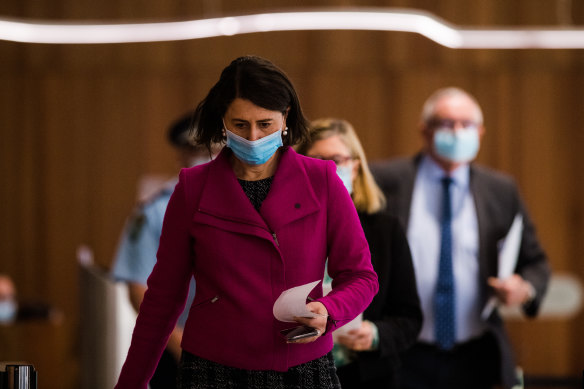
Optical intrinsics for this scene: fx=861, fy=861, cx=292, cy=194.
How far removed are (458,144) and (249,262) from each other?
1.93 metres

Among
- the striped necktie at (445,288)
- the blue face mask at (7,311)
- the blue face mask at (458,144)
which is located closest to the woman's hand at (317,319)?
the striped necktie at (445,288)

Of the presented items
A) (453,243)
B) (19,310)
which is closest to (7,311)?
(19,310)

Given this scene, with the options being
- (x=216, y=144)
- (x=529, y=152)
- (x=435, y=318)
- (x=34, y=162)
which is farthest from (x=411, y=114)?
(x=216, y=144)

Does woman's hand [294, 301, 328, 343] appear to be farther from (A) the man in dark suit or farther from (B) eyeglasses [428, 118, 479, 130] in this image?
(B) eyeglasses [428, 118, 479, 130]

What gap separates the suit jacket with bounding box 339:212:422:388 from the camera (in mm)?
2121

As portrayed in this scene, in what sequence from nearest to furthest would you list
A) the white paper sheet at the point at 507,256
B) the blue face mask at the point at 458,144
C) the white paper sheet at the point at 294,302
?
the white paper sheet at the point at 294,302 → the white paper sheet at the point at 507,256 → the blue face mask at the point at 458,144

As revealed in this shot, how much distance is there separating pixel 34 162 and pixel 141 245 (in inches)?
200

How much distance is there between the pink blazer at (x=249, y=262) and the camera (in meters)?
1.57

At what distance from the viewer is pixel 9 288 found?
6.75m

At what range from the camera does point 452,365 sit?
3.20m

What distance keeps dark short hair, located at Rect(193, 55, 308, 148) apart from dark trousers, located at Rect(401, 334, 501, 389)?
1.72m

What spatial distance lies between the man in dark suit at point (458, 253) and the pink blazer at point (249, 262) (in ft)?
4.59

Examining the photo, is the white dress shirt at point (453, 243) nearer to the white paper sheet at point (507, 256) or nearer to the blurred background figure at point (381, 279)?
the white paper sheet at point (507, 256)

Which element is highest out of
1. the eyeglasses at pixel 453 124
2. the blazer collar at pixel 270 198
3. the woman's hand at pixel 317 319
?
the eyeglasses at pixel 453 124
